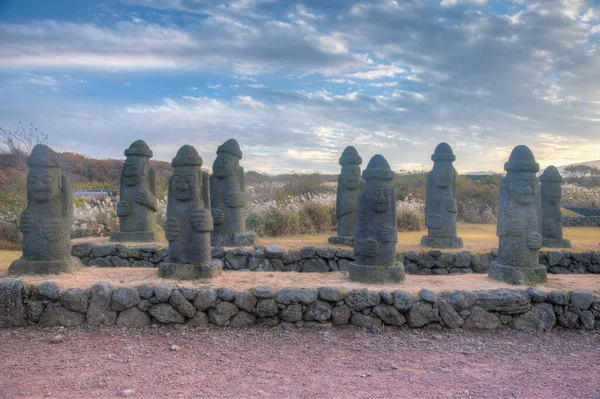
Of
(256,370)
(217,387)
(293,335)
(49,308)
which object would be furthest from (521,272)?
(49,308)

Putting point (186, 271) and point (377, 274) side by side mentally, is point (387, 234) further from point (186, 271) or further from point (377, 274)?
point (186, 271)

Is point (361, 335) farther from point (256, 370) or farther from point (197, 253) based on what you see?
point (197, 253)

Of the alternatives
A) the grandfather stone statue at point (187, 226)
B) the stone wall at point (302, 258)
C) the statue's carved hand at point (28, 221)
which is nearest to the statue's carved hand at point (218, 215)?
the stone wall at point (302, 258)

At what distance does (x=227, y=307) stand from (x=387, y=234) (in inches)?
92.9

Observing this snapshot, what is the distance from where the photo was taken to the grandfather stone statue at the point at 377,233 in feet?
21.5

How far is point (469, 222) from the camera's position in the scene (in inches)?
752

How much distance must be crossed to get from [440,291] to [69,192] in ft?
17.7

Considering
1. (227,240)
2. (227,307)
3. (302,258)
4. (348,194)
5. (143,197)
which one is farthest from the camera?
(348,194)

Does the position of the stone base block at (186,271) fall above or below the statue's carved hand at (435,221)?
below

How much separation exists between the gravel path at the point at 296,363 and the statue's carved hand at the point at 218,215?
4116mm

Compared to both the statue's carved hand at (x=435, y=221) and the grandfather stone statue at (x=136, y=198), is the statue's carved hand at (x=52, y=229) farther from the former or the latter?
the statue's carved hand at (x=435, y=221)

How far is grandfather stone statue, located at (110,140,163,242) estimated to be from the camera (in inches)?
391

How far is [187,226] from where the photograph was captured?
6.79 m

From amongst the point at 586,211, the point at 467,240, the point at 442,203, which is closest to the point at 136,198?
the point at 442,203
